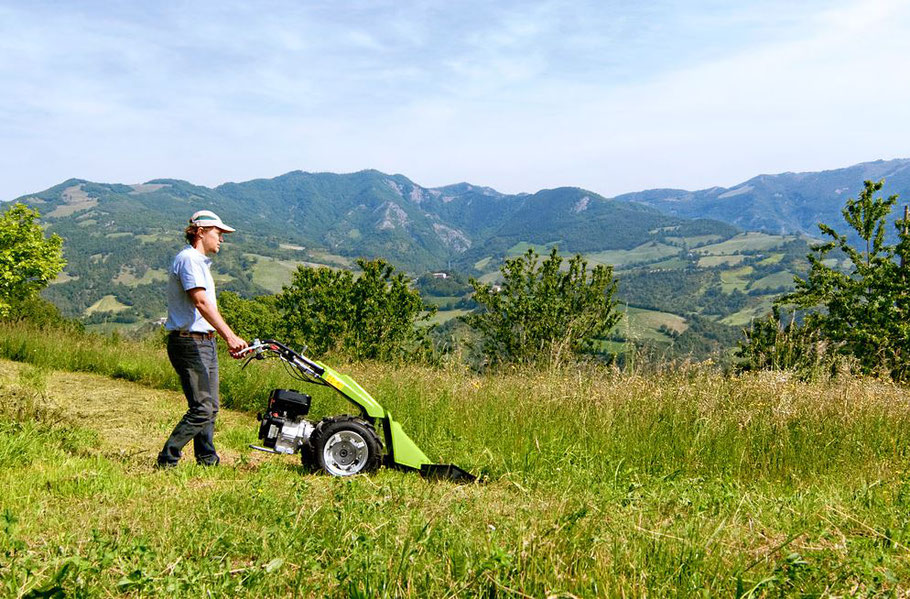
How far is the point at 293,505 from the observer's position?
3.74 m

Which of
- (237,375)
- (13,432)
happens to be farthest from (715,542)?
(237,375)

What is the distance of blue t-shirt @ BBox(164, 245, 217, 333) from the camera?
16.5 feet

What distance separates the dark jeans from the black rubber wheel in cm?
92

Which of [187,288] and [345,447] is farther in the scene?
[345,447]

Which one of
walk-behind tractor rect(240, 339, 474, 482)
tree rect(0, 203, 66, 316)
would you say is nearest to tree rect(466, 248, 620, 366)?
walk-behind tractor rect(240, 339, 474, 482)

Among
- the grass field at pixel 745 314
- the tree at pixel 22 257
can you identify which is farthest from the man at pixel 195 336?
the grass field at pixel 745 314

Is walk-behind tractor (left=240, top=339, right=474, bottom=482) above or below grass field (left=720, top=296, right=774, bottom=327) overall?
above

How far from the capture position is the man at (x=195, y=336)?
16.6 ft

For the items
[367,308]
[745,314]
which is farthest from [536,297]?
[745,314]

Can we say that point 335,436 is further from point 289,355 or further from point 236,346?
point 236,346

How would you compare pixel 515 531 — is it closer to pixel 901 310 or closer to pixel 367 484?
pixel 367 484

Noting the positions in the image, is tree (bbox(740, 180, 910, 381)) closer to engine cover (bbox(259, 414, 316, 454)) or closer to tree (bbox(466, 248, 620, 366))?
tree (bbox(466, 248, 620, 366))

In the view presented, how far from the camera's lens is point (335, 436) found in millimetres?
5434

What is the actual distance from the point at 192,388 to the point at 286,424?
0.86 m
